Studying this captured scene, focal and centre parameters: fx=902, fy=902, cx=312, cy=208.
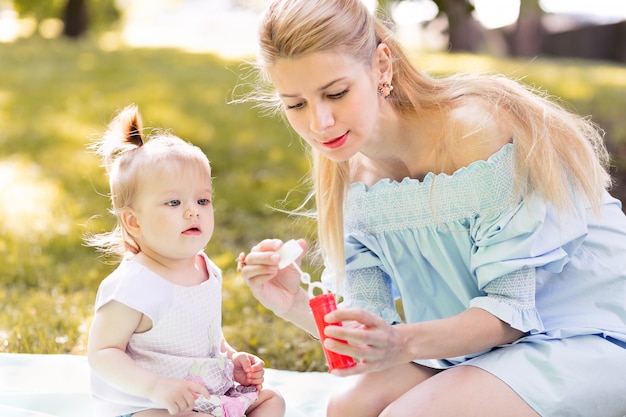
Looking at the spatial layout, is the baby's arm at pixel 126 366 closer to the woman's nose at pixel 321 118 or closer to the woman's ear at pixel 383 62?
the woman's nose at pixel 321 118

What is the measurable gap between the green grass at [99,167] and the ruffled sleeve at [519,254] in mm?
1244

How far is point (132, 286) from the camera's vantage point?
7.97ft

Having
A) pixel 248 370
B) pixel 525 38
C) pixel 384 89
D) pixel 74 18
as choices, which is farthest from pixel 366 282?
pixel 525 38

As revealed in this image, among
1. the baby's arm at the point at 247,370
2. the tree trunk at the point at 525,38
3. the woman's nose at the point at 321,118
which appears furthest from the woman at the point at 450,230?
the tree trunk at the point at 525,38

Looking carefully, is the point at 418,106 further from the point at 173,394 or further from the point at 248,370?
the point at 173,394

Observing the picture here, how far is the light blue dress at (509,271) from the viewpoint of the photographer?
8.25 ft

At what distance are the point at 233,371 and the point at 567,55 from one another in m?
16.6

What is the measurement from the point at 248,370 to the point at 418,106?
947 millimetres

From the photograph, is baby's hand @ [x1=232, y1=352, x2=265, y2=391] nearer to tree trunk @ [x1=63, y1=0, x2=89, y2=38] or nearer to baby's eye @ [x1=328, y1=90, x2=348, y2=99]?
baby's eye @ [x1=328, y1=90, x2=348, y2=99]

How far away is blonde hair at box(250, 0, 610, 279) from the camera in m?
2.47

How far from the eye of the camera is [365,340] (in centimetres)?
211

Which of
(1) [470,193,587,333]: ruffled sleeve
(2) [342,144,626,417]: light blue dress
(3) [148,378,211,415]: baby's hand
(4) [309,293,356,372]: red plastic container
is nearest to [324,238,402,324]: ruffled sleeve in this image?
(2) [342,144,626,417]: light blue dress

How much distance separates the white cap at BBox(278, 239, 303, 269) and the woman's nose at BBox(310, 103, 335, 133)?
338mm

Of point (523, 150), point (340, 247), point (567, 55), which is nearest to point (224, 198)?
point (340, 247)
